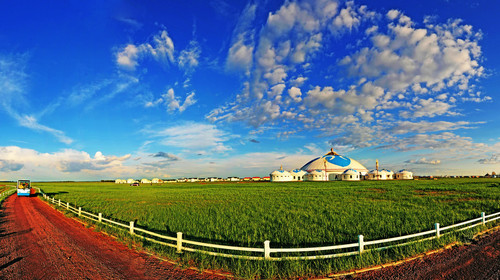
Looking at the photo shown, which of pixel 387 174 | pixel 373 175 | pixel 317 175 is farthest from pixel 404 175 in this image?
pixel 317 175

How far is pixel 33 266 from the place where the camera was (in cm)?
1056

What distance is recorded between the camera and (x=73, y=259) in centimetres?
1133

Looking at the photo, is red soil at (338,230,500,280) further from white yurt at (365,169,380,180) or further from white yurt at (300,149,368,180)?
white yurt at (365,169,380,180)

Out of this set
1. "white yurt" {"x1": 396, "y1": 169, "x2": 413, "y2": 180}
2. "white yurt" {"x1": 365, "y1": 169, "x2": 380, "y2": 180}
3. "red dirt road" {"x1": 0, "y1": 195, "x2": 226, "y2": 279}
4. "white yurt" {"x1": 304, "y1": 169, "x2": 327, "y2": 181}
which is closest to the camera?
"red dirt road" {"x1": 0, "y1": 195, "x2": 226, "y2": 279}

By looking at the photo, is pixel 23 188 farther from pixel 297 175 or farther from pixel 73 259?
pixel 297 175

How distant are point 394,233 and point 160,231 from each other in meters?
15.2

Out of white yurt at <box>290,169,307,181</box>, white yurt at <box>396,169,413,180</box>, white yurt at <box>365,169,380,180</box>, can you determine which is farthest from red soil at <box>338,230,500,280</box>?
white yurt at <box>396,169,413,180</box>

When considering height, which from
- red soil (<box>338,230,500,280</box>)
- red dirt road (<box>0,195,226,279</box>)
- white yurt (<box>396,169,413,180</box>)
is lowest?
white yurt (<box>396,169,413,180</box>)

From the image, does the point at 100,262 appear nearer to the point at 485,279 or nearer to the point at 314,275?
the point at 314,275

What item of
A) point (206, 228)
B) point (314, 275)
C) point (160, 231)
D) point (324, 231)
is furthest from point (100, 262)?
point (324, 231)

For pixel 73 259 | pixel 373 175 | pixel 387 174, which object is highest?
pixel 73 259

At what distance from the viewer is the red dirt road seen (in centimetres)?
970

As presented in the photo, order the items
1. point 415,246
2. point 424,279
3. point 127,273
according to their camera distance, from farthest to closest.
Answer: point 415,246, point 127,273, point 424,279

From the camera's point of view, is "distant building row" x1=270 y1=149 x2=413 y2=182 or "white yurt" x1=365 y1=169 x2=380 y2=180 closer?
"distant building row" x1=270 y1=149 x2=413 y2=182
